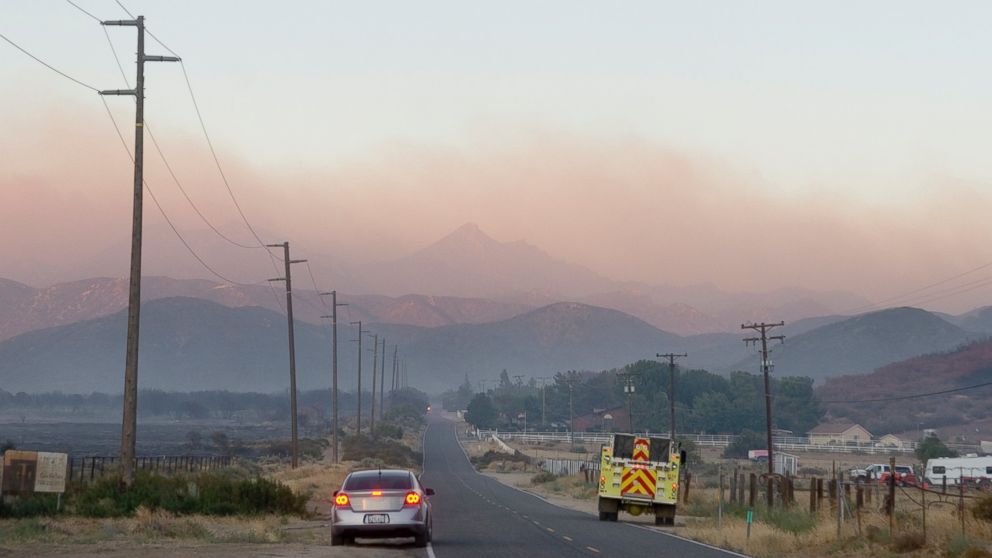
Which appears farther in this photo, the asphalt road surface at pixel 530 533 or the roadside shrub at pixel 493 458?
the roadside shrub at pixel 493 458

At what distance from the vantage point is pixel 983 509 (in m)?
32.5

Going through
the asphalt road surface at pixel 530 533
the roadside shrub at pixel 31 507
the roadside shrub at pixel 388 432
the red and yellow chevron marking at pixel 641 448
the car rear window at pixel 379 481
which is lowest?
the asphalt road surface at pixel 530 533

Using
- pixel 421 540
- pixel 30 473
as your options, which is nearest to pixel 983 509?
pixel 421 540

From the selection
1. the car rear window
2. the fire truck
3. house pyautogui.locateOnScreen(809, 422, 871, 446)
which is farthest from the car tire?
house pyautogui.locateOnScreen(809, 422, 871, 446)

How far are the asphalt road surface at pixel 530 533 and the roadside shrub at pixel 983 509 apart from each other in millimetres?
6391

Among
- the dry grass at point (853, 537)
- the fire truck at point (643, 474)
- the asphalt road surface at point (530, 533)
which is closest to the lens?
the dry grass at point (853, 537)

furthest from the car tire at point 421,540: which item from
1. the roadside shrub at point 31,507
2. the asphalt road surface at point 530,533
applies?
the roadside shrub at point 31,507

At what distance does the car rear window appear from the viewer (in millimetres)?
28531

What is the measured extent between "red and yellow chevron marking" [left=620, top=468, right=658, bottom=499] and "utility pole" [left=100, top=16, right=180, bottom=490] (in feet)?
50.1

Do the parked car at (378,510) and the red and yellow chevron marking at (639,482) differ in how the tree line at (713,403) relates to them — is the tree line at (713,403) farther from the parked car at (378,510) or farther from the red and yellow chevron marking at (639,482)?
the parked car at (378,510)

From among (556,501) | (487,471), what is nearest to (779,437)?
(487,471)

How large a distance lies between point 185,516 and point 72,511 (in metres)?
Answer: 3.01

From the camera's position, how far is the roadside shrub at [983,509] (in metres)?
32.1

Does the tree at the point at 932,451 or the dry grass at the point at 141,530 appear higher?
the tree at the point at 932,451
